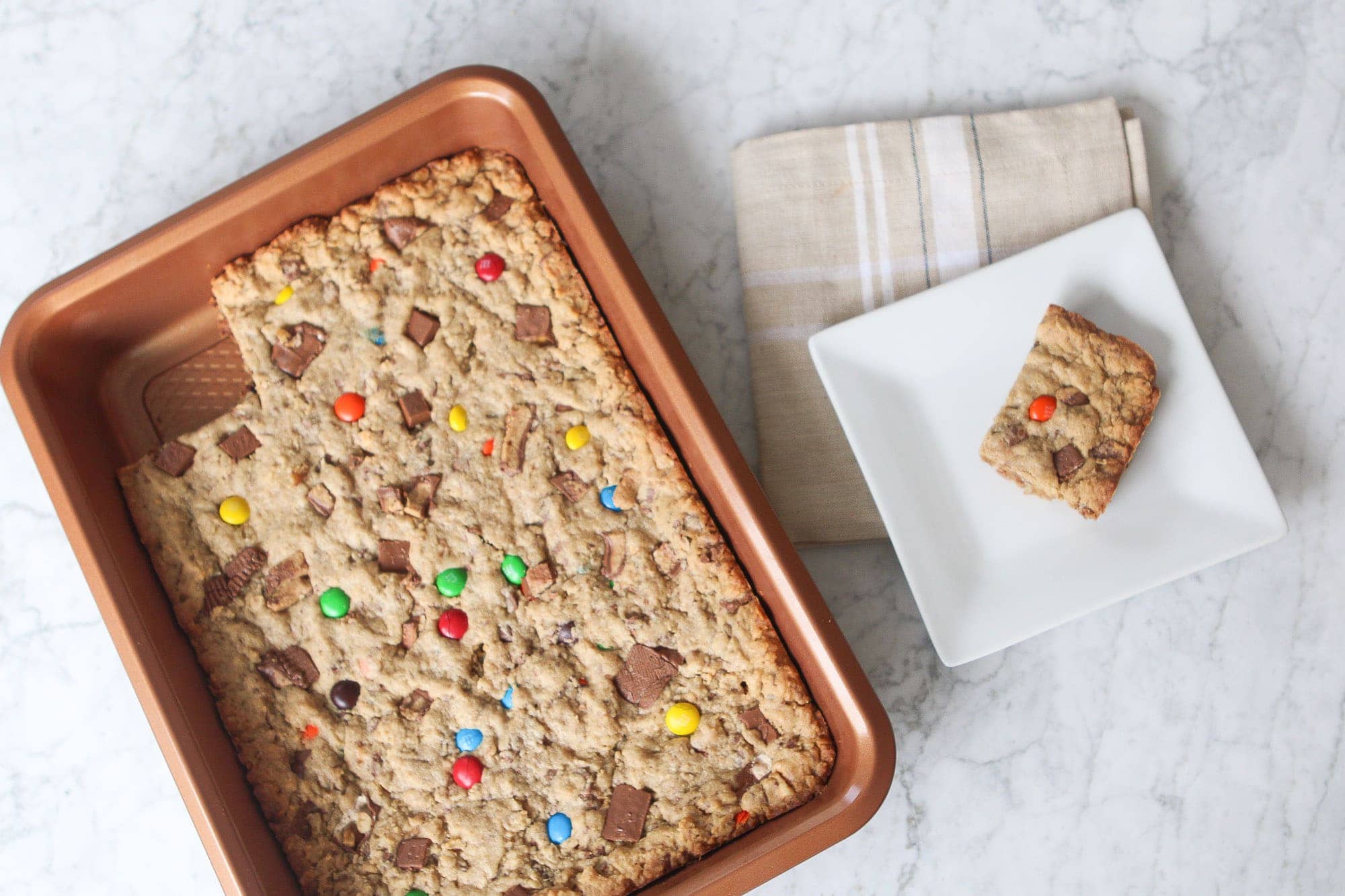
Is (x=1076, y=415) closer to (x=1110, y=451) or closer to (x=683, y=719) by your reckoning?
(x=1110, y=451)

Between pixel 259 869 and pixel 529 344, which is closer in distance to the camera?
pixel 259 869

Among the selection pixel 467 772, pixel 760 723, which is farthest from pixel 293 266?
pixel 760 723

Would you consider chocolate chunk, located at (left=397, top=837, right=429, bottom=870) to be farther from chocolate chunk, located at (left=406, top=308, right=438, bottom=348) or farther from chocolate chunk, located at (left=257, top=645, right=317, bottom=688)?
chocolate chunk, located at (left=406, top=308, right=438, bottom=348)

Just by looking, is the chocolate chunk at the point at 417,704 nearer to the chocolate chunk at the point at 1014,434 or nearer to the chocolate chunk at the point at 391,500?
the chocolate chunk at the point at 391,500

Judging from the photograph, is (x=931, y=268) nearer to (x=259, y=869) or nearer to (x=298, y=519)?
(x=298, y=519)

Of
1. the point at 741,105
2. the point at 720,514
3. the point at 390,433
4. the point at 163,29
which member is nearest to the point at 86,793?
→ the point at 390,433

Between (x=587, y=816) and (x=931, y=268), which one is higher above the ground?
(x=931, y=268)

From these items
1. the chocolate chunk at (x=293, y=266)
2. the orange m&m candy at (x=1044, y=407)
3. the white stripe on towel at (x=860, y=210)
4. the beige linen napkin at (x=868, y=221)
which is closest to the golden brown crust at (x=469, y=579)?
the chocolate chunk at (x=293, y=266)
